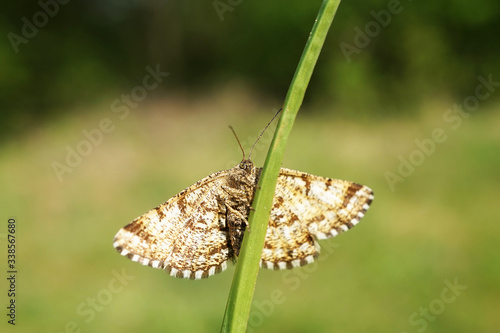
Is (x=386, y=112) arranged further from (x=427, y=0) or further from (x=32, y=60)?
(x=32, y=60)

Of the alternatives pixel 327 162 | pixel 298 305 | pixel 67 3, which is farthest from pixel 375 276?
pixel 67 3

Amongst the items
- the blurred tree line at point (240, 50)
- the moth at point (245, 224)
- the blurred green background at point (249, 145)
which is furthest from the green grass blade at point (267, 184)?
the blurred tree line at point (240, 50)

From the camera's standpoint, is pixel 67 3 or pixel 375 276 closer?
pixel 375 276

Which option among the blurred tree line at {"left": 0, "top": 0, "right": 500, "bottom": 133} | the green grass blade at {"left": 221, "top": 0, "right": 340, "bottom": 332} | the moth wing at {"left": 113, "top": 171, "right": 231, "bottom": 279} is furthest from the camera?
the blurred tree line at {"left": 0, "top": 0, "right": 500, "bottom": 133}

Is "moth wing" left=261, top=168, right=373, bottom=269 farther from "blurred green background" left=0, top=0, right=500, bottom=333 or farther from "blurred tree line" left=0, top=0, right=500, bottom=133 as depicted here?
"blurred tree line" left=0, top=0, right=500, bottom=133

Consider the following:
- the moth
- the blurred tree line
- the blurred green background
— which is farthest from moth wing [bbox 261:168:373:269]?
the blurred tree line

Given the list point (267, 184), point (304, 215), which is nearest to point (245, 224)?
point (304, 215)

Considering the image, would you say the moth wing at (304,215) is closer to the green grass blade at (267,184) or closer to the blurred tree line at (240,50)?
the green grass blade at (267,184)
